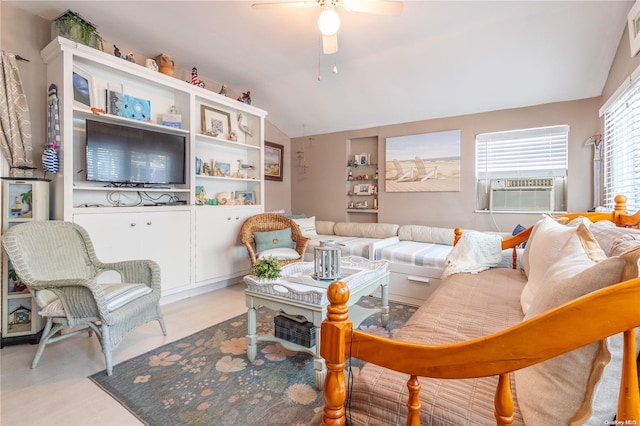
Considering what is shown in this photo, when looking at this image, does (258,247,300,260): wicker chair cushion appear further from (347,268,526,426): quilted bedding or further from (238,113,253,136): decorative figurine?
(347,268,526,426): quilted bedding

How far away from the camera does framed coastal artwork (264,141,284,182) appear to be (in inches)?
Result: 189

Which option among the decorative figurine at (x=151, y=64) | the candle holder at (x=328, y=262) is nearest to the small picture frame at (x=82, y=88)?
the decorative figurine at (x=151, y=64)

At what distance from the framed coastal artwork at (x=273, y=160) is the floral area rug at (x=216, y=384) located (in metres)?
3.10

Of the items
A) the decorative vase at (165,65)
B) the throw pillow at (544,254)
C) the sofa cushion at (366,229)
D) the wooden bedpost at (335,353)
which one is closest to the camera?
the wooden bedpost at (335,353)

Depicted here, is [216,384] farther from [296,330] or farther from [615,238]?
[615,238]

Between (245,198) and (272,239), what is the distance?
2.70ft

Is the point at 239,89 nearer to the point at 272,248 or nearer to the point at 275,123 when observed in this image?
the point at 275,123

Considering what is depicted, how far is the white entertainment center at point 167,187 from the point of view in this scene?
2327 millimetres

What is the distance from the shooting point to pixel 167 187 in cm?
314

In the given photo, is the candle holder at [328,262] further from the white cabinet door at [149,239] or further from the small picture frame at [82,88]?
the small picture frame at [82,88]

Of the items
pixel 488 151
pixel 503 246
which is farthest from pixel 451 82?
pixel 503 246

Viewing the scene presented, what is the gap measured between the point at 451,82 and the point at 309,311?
10.1 feet

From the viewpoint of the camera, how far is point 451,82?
3334mm

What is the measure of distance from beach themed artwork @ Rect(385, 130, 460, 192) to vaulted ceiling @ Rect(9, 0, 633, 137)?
0.35 m
